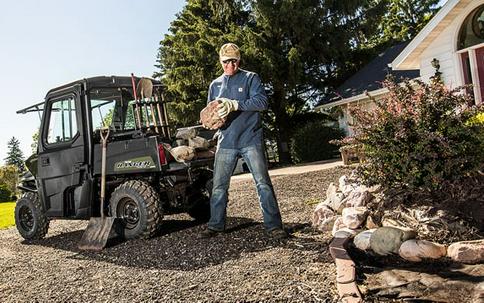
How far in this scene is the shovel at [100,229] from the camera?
17.5 ft

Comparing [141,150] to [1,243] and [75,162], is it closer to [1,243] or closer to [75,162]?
[75,162]

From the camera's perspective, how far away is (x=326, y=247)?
3.89 meters

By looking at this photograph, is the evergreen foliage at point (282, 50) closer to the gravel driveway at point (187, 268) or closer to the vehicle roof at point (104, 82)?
the vehicle roof at point (104, 82)

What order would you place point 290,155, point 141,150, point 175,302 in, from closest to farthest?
point 175,302 → point 141,150 → point 290,155

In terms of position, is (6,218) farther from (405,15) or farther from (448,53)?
(405,15)

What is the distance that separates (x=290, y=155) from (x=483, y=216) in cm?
1855

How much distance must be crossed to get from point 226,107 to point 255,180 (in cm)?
84

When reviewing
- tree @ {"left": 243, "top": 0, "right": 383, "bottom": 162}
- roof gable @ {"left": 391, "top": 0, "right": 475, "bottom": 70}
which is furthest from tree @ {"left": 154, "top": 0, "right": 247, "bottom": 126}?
roof gable @ {"left": 391, "top": 0, "right": 475, "bottom": 70}

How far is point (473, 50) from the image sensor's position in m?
10.8

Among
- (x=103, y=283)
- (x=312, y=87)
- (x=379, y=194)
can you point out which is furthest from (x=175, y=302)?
(x=312, y=87)

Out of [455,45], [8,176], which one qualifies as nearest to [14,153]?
[8,176]

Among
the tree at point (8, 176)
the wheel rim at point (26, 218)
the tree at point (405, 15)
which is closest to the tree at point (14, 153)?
the tree at point (8, 176)

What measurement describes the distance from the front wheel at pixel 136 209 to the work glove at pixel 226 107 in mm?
1423

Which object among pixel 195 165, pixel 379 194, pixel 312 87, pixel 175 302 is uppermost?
pixel 312 87
